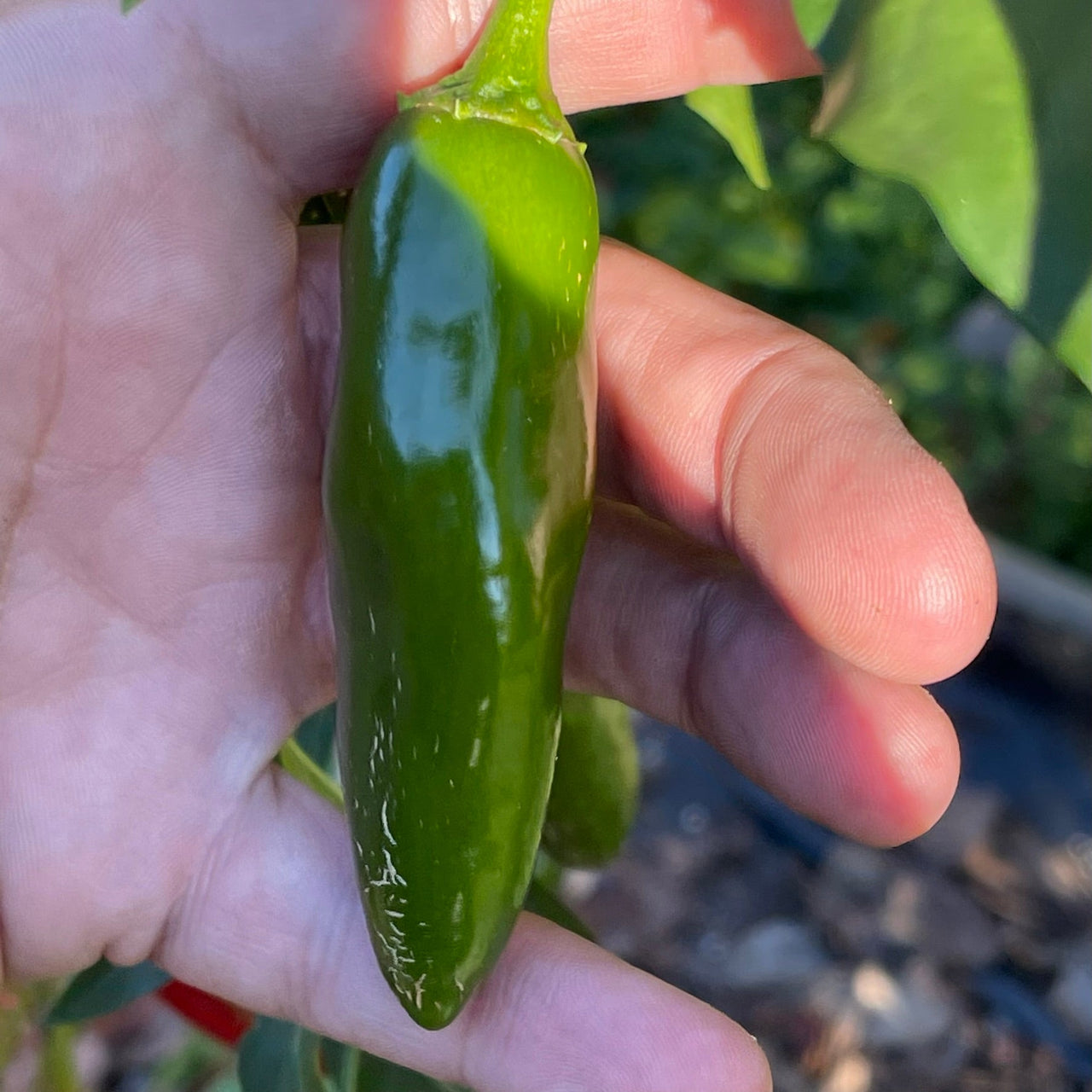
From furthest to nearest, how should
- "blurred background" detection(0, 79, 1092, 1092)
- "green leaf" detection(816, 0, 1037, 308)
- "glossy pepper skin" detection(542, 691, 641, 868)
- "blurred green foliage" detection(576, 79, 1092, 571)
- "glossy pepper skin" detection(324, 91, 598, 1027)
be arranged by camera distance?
"blurred background" detection(0, 79, 1092, 1092) → "blurred green foliage" detection(576, 79, 1092, 571) → "glossy pepper skin" detection(542, 691, 641, 868) → "glossy pepper skin" detection(324, 91, 598, 1027) → "green leaf" detection(816, 0, 1037, 308)

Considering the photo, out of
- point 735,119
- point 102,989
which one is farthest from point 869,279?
point 102,989

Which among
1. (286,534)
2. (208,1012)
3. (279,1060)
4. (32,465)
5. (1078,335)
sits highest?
(1078,335)

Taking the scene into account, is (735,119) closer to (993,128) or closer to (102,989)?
(993,128)

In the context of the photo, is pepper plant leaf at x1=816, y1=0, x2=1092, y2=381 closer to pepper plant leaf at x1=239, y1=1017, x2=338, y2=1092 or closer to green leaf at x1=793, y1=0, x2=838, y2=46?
green leaf at x1=793, y1=0, x2=838, y2=46

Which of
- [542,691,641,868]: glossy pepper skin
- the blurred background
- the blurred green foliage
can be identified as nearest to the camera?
[542,691,641,868]: glossy pepper skin

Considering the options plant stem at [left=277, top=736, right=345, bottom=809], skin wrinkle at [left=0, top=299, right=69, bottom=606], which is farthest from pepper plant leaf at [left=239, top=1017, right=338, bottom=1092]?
skin wrinkle at [left=0, top=299, right=69, bottom=606]

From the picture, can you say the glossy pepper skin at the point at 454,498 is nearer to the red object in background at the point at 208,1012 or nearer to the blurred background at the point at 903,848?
the red object in background at the point at 208,1012
